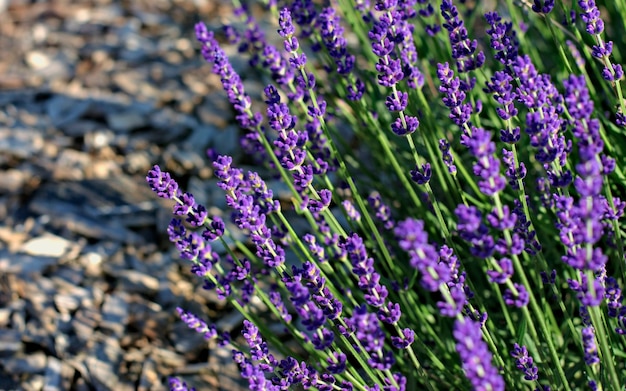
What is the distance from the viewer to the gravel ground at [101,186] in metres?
2.80

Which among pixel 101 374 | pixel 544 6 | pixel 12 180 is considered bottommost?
pixel 12 180

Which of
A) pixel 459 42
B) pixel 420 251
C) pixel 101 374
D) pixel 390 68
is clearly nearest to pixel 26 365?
pixel 101 374

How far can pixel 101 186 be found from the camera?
3.51m

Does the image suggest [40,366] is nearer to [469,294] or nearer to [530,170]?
[469,294]

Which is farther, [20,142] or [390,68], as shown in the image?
[20,142]

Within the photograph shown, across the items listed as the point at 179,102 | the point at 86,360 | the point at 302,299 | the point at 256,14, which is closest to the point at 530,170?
the point at 302,299

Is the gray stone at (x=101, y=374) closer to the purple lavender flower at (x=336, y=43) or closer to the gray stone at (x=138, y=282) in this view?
the gray stone at (x=138, y=282)

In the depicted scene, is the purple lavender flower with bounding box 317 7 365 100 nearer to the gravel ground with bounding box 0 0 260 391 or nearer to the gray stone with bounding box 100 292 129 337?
the gravel ground with bounding box 0 0 260 391

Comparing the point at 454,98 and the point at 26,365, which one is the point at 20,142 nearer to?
the point at 26,365

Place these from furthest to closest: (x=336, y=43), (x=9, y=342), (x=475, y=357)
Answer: (x=9, y=342) → (x=336, y=43) → (x=475, y=357)

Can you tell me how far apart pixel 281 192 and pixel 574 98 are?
210 centimetres

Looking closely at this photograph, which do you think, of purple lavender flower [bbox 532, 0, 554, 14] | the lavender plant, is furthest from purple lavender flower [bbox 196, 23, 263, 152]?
purple lavender flower [bbox 532, 0, 554, 14]

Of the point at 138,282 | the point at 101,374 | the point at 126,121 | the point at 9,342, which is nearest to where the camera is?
the point at 101,374

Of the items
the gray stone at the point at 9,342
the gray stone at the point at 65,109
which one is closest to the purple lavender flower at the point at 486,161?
the gray stone at the point at 9,342
